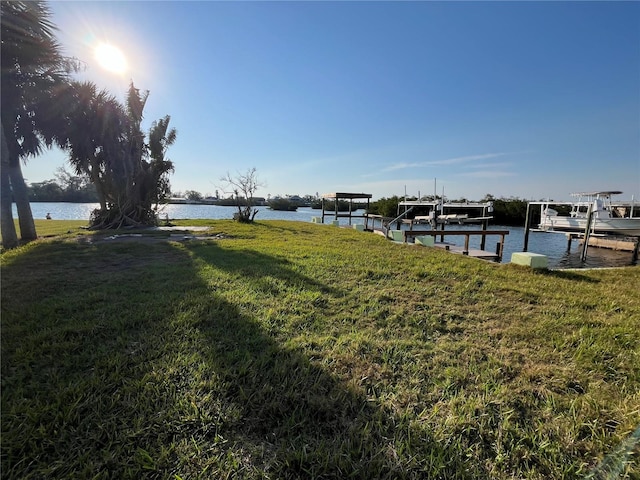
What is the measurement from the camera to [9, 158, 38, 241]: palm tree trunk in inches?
281

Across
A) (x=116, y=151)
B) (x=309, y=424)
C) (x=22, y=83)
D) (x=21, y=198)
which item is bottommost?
(x=309, y=424)

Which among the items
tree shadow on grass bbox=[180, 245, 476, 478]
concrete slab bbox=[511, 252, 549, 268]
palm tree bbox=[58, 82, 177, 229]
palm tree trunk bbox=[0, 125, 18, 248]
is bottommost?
tree shadow on grass bbox=[180, 245, 476, 478]

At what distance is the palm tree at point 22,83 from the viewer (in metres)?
6.32

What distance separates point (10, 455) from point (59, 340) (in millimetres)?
1186

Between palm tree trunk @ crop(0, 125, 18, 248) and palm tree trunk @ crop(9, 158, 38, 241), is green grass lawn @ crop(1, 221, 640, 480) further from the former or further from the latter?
palm tree trunk @ crop(9, 158, 38, 241)

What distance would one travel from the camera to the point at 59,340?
2236 mm

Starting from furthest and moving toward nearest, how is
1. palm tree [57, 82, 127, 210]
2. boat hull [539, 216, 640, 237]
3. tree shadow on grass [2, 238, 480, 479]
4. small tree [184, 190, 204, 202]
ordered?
small tree [184, 190, 204, 202] < boat hull [539, 216, 640, 237] < palm tree [57, 82, 127, 210] < tree shadow on grass [2, 238, 480, 479]

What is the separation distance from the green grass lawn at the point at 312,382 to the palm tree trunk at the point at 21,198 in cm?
507

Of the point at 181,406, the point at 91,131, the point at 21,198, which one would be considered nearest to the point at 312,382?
the point at 181,406

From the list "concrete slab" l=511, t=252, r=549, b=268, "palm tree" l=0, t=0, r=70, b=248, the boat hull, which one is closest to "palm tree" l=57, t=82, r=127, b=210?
"palm tree" l=0, t=0, r=70, b=248

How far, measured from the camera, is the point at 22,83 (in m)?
7.36

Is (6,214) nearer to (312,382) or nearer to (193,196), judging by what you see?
(312,382)

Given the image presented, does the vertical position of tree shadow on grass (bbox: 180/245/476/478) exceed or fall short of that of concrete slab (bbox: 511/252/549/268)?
it falls short

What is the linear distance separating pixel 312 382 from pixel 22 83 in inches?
426
